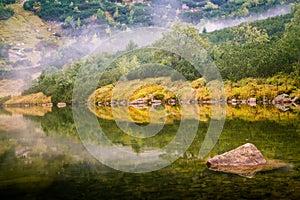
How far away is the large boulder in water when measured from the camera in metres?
18.0

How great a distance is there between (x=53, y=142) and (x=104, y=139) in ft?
12.0

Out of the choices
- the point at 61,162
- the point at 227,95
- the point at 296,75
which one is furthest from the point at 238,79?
the point at 61,162

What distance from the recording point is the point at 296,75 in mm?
72250

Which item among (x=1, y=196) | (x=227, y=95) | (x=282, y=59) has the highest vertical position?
(x=282, y=59)

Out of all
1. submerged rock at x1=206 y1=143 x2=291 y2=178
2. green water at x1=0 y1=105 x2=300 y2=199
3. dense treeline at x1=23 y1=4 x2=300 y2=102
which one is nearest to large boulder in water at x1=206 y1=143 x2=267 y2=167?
submerged rock at x1=206 y1=143 x2=291 y2=178

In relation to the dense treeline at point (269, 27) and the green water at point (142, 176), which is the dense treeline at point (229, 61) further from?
the green water at point (142, 176)

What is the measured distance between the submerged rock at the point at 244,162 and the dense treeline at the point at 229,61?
56.2m

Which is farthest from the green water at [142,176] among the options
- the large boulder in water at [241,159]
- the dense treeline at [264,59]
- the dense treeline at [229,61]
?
the dense treeline at [264,59]

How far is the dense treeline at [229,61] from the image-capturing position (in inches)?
3093

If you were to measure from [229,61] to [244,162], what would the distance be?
272 feet

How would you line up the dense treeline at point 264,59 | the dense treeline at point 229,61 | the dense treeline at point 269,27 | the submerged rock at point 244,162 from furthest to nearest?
the dense treeline at point 269,27 → the dense treeline at point 229,61 → the dense treeline at point 264,59 → the submerged rock at point 244,162

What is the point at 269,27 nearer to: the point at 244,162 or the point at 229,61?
the point at 229,61

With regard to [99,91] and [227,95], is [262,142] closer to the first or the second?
[227,95]

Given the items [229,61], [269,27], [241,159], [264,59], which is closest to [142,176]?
[241,159]
